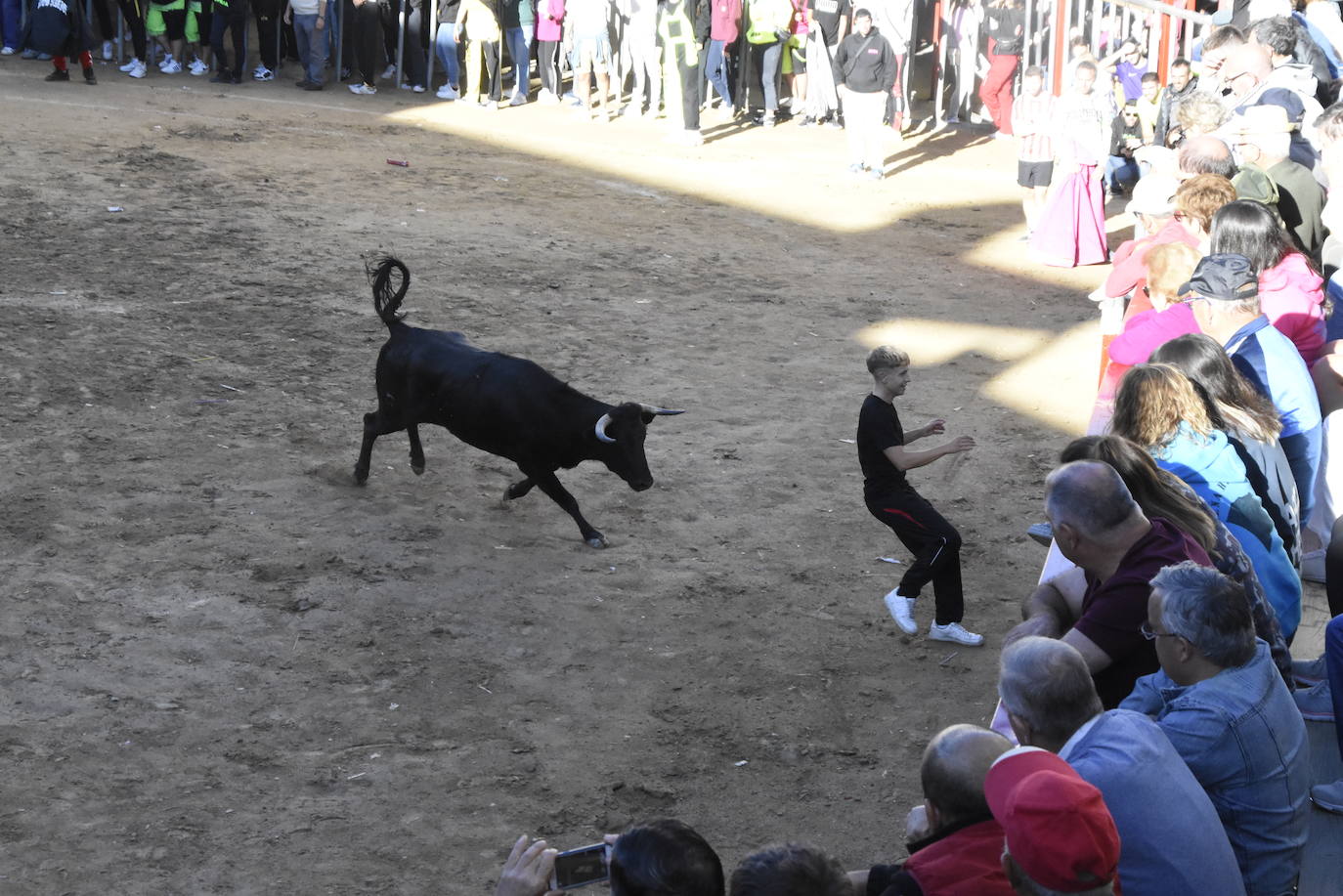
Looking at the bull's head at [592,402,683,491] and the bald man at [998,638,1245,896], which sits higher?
the bald man at [998,638,1245,896]

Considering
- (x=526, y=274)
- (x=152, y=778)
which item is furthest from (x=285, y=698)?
(x=526, y=274)

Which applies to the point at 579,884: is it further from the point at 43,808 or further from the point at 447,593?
the point at 447,593

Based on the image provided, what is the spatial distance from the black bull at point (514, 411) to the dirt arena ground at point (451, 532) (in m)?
0.49

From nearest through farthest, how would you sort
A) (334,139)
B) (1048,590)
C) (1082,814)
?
(1082,814), (1048,590), (334,139)

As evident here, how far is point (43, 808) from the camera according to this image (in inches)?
205

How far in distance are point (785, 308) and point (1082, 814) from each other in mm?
9770

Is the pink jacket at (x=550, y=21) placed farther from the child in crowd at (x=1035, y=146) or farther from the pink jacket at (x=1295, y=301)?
the pink jacket at (x=1295, y=301)

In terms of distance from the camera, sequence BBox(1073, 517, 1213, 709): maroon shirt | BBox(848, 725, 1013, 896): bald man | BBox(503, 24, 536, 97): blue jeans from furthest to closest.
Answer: BBox(503, 24, 536, 97): blue jeans
BBox(1073, 517, 1213, 709): maroon shirt
BBox(848, 725, 1013, 896): bald man

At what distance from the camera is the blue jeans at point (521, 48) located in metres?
20.8

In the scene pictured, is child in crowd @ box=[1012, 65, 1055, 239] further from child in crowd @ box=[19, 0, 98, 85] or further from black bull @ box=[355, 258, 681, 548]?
child in crowd @ box=[19, 0, 98, 85]

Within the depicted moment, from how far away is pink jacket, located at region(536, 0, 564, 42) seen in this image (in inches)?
805

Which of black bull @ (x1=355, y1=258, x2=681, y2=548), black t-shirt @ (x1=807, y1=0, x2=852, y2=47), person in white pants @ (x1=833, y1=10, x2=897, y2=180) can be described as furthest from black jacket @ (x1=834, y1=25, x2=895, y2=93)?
black bull @ (x1=355, y1=258, x2=681, y2=548)

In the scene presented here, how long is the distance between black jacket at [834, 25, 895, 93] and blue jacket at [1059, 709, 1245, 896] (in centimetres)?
1425

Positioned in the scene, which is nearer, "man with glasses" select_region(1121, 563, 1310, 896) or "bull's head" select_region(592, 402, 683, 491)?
"man with glasses" select_region(1121, 563, 1310, 896)
